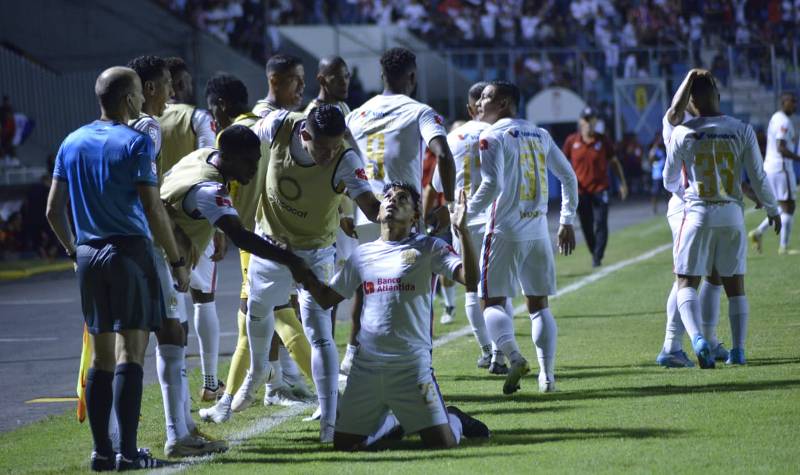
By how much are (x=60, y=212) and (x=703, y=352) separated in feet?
16.2

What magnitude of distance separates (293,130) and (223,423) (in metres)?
1.99

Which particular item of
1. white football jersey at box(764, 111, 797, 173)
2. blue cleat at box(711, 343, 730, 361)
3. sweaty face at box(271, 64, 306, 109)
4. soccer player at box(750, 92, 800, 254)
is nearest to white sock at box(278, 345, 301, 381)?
sweaty face at box(271, 64, 306, 109)

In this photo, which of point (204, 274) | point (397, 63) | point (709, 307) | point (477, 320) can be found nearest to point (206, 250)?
point (204, 274)

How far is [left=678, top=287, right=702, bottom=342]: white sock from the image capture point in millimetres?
9852

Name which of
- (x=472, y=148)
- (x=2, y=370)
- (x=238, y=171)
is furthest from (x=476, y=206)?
(x=2, y=370)

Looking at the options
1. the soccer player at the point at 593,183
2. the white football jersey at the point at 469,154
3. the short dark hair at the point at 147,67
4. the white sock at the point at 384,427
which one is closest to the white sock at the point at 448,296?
the white football jersey at the point at 469,154

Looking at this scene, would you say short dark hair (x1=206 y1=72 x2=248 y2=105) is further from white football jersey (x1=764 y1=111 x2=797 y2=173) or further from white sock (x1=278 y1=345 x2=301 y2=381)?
white football jersey (x1=764 y1=111 x2=797 y2=173)

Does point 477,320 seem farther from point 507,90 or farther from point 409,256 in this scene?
point 409,256

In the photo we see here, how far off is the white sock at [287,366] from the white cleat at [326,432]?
5.97ft

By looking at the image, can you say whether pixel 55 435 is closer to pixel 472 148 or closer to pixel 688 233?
pixel 472 148

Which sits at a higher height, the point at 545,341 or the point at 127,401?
the point at 127,401

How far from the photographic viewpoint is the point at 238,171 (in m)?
7.47

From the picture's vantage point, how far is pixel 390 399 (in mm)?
7250

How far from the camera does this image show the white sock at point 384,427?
7367 mm
